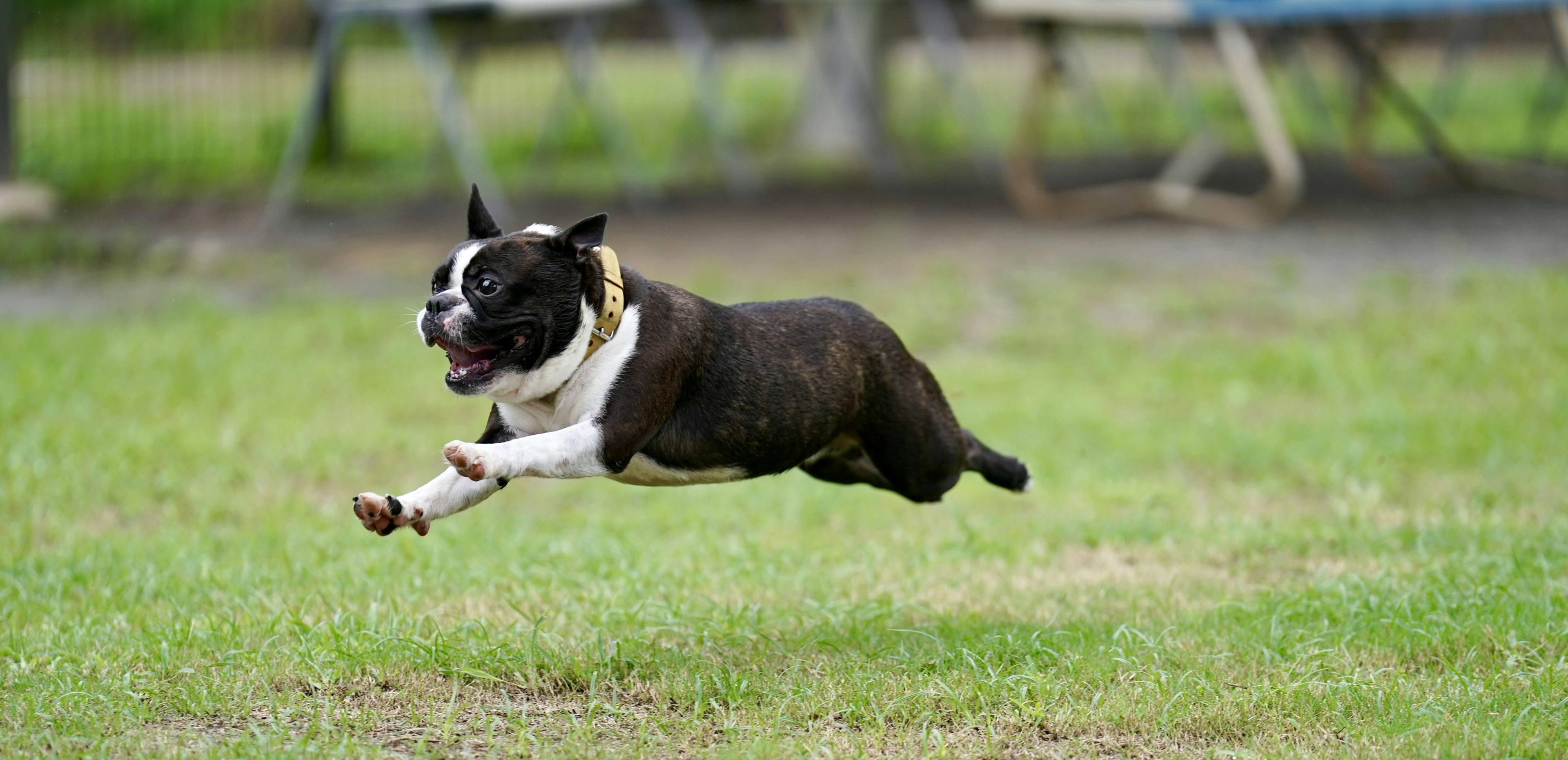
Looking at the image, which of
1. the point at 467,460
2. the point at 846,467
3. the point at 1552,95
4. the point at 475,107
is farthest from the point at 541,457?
the point at 1552,95

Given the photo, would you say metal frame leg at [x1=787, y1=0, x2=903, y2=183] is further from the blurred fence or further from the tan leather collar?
the tan leather collar

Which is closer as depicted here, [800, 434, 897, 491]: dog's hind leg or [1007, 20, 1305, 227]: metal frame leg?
[800, 434, 897, 491]: dog's hind leg

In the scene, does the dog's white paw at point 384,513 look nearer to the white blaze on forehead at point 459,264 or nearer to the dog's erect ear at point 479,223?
the white blaze on forehead at point 459,264

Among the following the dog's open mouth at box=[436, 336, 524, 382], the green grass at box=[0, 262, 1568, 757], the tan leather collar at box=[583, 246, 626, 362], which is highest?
the tan leather collar at box=[583, 246, 626, 362]

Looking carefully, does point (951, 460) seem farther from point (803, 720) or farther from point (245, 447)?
point (245, 447)

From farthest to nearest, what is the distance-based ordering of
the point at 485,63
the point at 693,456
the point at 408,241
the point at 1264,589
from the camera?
the point at 485,63
the point at 408,241
the point at 1264,589
the point at 693,456

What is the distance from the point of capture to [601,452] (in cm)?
315

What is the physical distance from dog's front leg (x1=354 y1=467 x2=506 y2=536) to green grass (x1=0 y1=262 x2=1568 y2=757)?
49cm

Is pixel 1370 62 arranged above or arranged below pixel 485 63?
below

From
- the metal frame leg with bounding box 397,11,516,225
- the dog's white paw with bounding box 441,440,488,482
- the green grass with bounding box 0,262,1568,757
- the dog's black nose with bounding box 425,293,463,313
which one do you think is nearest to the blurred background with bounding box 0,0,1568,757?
the green grass with bounding box 0,262,1568,757

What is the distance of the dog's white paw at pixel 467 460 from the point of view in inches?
116

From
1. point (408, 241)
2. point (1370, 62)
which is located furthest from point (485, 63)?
point (1370, 62)

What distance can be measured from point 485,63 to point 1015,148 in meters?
7.08

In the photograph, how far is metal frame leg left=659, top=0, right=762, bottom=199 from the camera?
35.9 ft
